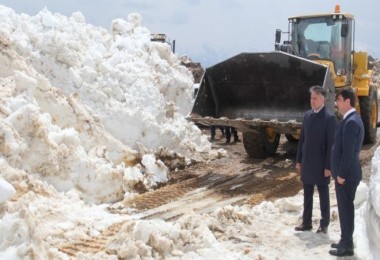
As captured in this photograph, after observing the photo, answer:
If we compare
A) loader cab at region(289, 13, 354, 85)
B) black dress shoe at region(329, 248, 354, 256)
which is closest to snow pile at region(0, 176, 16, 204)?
black dress shoe at region(329, 248, 354, 256)

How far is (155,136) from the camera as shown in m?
8.93

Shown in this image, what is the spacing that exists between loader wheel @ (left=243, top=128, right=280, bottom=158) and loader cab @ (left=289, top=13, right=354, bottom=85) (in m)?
1.84

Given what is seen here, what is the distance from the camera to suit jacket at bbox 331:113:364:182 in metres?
4.38

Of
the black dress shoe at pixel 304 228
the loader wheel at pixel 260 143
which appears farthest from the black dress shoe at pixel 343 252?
the loader wheel at pixel 260 143

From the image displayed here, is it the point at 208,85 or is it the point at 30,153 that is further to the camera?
the point at 208,85

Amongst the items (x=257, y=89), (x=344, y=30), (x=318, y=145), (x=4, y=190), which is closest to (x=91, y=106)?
(x=257, y=89)

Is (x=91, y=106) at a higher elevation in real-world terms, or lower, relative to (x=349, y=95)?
lower

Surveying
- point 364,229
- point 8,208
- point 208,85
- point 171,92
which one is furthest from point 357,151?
point 171,92

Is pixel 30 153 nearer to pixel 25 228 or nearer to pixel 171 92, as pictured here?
pixel 25 228

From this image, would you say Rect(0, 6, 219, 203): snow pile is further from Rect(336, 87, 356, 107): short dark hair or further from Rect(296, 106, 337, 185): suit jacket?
Rect(336, 87, 356, 107): short dark hair

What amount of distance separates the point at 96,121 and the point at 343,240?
183 inches

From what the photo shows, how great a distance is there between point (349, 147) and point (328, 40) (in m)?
6.57

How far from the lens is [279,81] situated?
9.32 m

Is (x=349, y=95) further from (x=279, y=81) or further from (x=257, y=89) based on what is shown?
(x=257, y=89)
